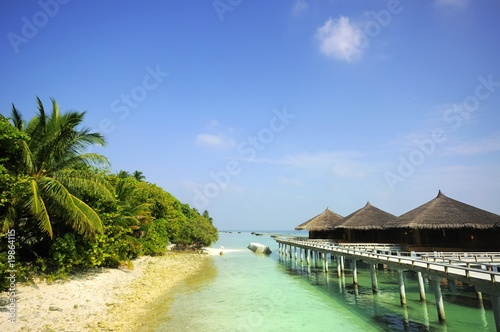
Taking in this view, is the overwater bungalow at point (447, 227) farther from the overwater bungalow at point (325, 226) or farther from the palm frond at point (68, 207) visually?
the palm frond at point (68, 207)

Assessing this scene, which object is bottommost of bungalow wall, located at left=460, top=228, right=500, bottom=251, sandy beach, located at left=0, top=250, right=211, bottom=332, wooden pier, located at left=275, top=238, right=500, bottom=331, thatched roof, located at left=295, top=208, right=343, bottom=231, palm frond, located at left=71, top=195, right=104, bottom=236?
sandy beach, located at left=0, top=250, right=211, bottom=332

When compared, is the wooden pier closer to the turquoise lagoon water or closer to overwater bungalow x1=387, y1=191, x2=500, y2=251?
the turquoise lagoon water

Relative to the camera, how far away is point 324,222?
29.4m

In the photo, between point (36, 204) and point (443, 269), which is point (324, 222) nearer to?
point (443, 269)

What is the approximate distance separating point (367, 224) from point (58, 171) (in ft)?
70.5

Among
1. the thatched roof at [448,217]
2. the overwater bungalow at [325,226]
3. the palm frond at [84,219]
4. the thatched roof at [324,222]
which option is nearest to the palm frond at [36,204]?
the palm frond at [84,219]

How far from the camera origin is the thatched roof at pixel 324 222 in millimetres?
28491

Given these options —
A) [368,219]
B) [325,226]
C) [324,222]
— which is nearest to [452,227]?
[368,219]

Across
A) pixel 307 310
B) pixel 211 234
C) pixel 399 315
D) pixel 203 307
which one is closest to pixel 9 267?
pixel 203 307

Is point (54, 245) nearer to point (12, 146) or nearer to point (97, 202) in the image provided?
point (97, 202)

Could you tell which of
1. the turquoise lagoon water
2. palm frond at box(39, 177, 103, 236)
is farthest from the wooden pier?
palm frond at box(39, 177, 103, 236)

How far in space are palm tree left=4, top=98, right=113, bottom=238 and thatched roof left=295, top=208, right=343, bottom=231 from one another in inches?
841

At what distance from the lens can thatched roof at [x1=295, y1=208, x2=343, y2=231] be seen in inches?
1122

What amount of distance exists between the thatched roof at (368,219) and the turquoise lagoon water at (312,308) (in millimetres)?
5009
